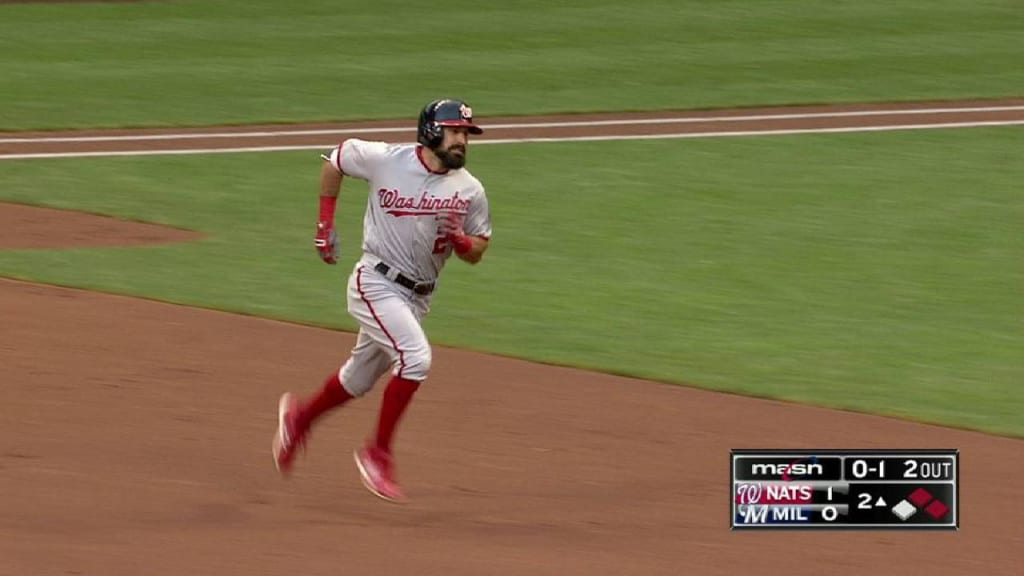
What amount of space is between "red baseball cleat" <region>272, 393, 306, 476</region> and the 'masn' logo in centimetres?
224

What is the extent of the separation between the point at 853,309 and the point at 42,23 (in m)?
19.2

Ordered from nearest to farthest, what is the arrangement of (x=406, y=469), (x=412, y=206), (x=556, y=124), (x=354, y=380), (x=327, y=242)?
(x=412, y=206) < (x=327, y=242) < (x=354, y=380) < (x=406, y=469) < (x=556, y=124)

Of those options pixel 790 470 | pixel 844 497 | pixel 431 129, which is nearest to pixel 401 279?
pixel 431 129

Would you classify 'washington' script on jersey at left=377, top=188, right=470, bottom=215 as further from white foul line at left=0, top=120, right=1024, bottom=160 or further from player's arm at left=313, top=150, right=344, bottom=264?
white foul line at left=0, top=120, right=1024, bottom=160

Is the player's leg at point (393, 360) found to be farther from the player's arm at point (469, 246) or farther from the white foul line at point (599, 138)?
the white foul line at point (599, 138)

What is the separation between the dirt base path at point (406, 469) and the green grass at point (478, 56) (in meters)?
11.1

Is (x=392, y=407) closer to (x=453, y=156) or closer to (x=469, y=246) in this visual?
(x=469, y=246)

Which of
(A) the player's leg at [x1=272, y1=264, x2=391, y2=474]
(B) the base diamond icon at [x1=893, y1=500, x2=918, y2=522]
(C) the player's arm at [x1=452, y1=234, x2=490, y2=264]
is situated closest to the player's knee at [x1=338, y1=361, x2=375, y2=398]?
(A) the player's leg at [x1=272, y1=264, x2=391, y2=474]

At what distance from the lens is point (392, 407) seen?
8891 millimetres

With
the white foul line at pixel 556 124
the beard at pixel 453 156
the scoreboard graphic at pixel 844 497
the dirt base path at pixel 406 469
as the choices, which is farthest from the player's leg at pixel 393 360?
the white foul line at pixel 556 124

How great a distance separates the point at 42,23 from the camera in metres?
29.2

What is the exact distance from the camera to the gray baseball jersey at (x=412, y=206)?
8.91 m

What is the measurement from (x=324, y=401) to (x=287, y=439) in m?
0.27

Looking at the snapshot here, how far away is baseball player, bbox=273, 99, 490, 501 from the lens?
8.84 m
